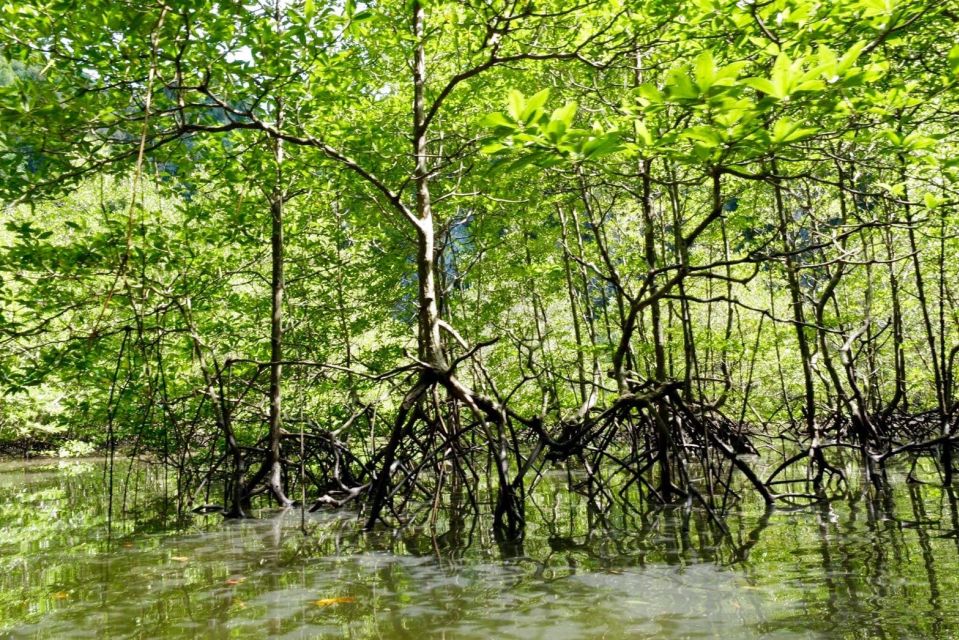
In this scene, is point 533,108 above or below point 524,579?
above

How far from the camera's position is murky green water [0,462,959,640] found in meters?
2.88

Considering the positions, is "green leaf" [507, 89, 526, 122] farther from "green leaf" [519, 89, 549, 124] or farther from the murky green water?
the murky green water

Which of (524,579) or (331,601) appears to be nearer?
(331,601)

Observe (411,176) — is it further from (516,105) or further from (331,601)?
(516,105)

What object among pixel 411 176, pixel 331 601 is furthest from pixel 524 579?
pixel 411 176

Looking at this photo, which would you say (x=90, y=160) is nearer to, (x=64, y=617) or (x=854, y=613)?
(x=64, y=617)

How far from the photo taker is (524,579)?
3729 mm

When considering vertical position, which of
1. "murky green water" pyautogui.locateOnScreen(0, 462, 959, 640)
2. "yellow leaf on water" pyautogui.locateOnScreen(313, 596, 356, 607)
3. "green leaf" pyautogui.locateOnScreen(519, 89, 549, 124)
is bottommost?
"yellow leaf on water" pyautogui.locateOnScreen(313, 596, 356, 607)

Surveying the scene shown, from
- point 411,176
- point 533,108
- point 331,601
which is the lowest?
point 331,601

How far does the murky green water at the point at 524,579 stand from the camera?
2.88 m

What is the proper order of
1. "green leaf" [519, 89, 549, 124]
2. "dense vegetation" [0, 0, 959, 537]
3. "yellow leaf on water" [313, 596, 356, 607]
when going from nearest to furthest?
1. "green leaf" [519, 89, 549, 124]
2. "dense vegetation" [0, 0, 959, 537]
3. "yellow leaf on water" [313, 596, 356, 607]

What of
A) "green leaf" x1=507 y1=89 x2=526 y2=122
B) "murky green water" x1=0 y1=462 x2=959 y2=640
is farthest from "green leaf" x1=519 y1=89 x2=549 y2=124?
"murky green water" x1=0 y1=462 x2=959 y2=640

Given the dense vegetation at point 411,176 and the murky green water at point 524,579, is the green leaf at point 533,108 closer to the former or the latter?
the dense vegetation at point 411,176

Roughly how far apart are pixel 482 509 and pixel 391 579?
2796 mm
